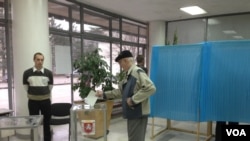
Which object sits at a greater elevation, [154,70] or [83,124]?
[154,70]

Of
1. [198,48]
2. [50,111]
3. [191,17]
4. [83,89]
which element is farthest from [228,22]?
[50,111]

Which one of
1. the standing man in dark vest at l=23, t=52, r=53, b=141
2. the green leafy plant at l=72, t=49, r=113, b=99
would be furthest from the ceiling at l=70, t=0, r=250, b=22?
the standing man in dark vest at l=23, t=52, r=53, b=141

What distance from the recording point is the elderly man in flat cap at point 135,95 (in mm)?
2318

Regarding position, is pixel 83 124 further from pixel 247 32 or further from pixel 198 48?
pixel 247 32

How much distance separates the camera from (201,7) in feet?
18.5

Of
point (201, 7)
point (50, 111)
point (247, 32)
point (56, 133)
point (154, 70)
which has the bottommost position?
point (56, 133)

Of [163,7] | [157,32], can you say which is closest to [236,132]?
[163,7]

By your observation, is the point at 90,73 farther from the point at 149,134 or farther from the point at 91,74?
the point at 149,134

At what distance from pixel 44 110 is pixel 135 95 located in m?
1.81

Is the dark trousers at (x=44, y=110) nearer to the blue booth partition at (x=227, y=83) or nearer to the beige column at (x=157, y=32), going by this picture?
the blue booth partition at (x=227, y=83)

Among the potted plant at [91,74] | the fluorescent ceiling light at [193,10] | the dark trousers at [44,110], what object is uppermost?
the fluorescent ceiling light at [193,10]

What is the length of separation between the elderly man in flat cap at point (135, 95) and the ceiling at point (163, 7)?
321cm

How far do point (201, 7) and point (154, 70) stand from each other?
274 cm

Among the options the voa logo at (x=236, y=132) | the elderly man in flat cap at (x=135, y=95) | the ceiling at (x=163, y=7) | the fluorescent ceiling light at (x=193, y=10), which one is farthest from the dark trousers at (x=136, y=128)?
the fluorescent ceiling light at (x=193, y=10)
